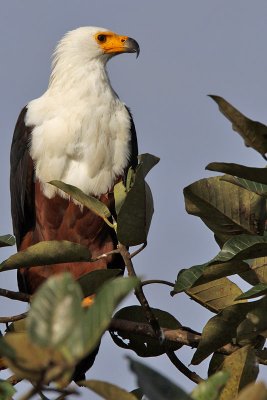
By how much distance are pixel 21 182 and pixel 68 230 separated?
1.59ft

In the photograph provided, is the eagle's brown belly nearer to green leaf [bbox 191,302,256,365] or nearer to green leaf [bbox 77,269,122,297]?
green leaf [bbox 77,269,122,297]

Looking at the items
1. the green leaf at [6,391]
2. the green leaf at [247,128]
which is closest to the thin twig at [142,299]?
the green leaf at [247,128]

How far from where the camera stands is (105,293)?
1644 mm

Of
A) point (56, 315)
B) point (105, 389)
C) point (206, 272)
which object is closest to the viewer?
point (56, 315)

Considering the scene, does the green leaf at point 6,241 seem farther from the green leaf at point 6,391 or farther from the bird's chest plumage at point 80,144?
the bird's chest plumage at point 80,144

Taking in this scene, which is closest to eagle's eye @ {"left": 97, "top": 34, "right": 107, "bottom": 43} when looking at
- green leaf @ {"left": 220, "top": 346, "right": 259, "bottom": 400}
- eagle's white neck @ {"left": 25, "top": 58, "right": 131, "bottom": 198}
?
eagle's white neck @ {"left": 25, "top": 58, "right": 131, "bottom": 198}

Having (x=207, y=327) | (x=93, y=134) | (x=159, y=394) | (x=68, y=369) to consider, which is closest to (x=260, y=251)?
(x=207, y=327)

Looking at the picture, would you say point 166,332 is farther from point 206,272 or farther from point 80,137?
point 80,137

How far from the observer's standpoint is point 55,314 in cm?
152

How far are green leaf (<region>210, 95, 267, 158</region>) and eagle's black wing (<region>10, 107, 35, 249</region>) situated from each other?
133 inches

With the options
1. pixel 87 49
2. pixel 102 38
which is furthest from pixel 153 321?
pixel 102 38

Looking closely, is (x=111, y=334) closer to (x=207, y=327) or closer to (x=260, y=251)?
(x=207, y=327)

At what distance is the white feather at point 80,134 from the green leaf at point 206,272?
2.70m

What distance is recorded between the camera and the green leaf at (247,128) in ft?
8.84
